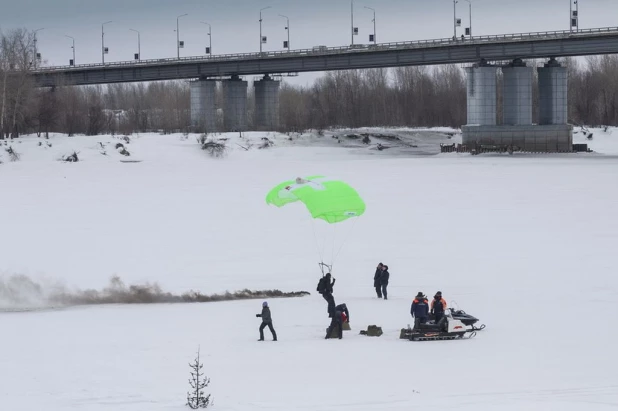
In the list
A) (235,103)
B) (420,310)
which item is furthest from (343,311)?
(235,103)

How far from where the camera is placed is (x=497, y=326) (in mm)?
24766

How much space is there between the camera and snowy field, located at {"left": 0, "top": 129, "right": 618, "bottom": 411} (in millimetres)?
19000

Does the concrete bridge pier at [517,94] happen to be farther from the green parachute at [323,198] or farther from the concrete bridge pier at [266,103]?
the green parachute at [323,198]

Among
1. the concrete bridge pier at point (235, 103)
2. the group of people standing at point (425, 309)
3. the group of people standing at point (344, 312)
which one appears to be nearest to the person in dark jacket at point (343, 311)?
the group of people standing at point (344, 312)

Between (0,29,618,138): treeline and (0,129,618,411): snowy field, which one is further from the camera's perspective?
(0,29,618,138): treeline

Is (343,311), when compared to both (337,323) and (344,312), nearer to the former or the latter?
(344,312)

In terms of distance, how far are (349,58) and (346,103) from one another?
53465mm

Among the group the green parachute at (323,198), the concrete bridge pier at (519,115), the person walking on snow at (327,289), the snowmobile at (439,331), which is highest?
the concrete bridge pier at (519,115)

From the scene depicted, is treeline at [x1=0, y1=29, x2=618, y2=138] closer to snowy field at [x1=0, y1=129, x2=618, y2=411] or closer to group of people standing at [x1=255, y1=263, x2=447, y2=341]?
snowy field at [x1=0, y1=129, x2=618, y2=411]

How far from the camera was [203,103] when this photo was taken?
111 meters

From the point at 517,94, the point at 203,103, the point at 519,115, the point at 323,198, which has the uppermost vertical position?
the point at 203,103

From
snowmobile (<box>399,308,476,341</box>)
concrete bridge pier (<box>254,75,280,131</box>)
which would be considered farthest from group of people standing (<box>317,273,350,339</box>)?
concrete bridge pier (<box>254,75,280,131</box>)

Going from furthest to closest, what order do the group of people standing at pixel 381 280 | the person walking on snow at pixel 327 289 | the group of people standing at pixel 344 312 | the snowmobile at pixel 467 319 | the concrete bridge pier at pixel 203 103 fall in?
the concrete bridge pier at pixel 203 103, the group of people standing at pixel 381 280, the person walking on snow at pixel 327 289, the snowmobile at pixel 467 319, the group of people standing at pixel 344 312

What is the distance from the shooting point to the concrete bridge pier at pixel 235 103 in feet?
367
